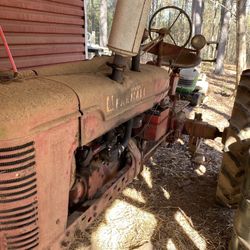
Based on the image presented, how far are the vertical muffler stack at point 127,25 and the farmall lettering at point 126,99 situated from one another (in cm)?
27

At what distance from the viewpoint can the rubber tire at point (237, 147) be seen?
2.43 metres

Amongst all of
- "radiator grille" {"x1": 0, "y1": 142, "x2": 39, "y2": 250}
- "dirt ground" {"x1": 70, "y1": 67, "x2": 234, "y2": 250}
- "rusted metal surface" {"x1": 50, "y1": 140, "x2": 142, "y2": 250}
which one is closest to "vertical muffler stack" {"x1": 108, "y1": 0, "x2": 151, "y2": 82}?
"radiator grille" {"x1": 0, "y1": 142, "x2": 39, "y2": 250}

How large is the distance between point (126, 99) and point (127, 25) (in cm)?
49

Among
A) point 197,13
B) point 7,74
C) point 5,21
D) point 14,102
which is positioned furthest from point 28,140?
point 197,13

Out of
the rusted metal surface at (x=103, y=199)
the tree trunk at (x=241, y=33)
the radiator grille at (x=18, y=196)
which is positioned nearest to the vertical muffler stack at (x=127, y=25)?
the radiator grille at (x=18, y=196)

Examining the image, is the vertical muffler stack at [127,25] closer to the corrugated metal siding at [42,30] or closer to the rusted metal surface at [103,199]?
the rusted metal surface at [103,199]

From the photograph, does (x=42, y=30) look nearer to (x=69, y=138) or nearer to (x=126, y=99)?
(x=126, y=99)

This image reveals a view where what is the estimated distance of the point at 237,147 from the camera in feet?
8.14

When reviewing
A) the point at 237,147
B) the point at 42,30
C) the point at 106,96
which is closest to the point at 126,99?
the point at 106,96

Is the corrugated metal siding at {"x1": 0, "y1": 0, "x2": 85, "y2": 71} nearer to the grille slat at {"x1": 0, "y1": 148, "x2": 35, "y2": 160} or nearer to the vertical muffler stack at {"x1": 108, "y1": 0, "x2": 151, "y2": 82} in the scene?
the vertical muffler stack at {"x1": 108, "y1": 0, "x2": 151, "y2": 82}

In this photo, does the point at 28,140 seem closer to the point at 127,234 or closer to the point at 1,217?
the point at 1,217

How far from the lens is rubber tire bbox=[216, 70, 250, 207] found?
7.98 ft

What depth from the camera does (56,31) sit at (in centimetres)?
516

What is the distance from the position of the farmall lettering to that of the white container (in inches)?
10.8
